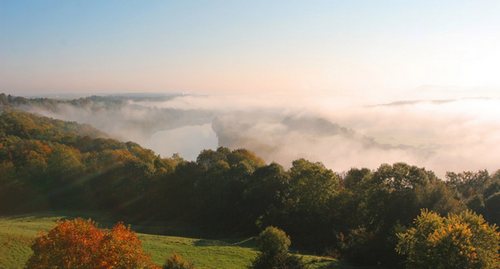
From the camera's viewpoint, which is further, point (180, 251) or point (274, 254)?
point (180, 251)

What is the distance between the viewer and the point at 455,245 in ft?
95.6

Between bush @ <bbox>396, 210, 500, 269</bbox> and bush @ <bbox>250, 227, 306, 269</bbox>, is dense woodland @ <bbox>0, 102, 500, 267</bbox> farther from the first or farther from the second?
bush @ <bbox>250, 227, 306, 269</bbox>

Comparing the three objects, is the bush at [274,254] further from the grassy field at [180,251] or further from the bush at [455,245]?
the bush at [455,245]

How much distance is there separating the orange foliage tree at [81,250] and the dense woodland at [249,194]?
1170 inches

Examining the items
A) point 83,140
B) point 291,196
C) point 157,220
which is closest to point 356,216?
point 291,196

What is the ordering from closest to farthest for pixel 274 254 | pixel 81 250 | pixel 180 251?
pixel 81 250 < pixel 274 254 < pixel 180 251

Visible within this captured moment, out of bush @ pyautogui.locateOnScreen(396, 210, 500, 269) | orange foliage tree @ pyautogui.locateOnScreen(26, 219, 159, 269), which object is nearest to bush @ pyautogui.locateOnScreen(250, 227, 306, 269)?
bush @ pyautogui.locateOnScreen(396, 210, 500, 269)

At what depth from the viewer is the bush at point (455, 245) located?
29000 millimetres

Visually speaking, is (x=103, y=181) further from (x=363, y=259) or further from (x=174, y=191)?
(x=363, y=259)

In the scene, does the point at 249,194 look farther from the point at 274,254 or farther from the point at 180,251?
the point at 274,254

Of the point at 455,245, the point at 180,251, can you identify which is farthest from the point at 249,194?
the point at 455,245

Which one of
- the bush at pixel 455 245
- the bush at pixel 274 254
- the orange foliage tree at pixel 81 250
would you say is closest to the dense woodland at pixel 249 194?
the bush at pixel 455 245

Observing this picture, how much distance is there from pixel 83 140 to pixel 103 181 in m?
44.5

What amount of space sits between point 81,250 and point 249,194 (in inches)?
1895
